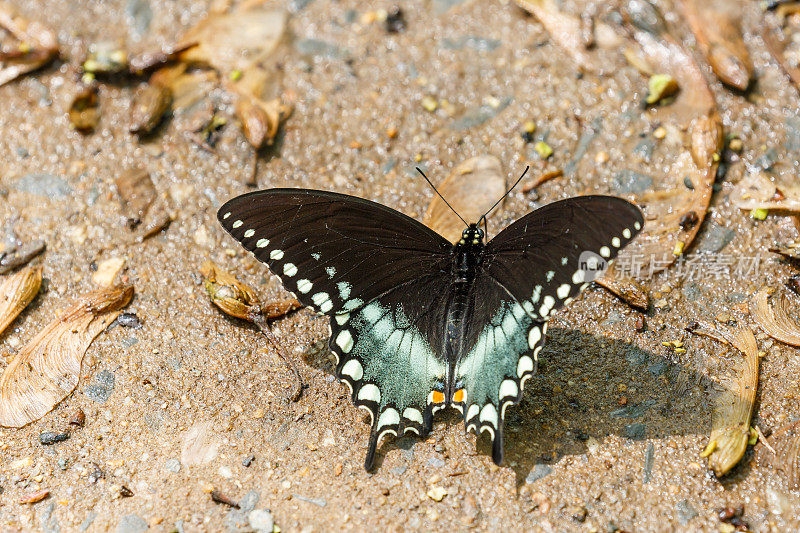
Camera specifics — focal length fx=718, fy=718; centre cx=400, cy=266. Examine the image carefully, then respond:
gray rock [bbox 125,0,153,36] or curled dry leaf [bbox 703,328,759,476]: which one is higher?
gray rock [bbox 125,0,153,36]

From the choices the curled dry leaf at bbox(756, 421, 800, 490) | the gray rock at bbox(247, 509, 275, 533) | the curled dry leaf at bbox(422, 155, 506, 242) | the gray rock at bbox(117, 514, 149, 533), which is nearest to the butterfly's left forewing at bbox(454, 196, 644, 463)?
the curled dry leaf at bbox(422, 155, 506, 242)

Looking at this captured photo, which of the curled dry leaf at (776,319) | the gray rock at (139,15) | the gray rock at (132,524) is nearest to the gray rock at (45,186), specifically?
the gray rock at (139,15)

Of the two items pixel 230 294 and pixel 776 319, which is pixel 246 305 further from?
pixel 776 319

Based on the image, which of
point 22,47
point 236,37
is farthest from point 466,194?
point 22,47

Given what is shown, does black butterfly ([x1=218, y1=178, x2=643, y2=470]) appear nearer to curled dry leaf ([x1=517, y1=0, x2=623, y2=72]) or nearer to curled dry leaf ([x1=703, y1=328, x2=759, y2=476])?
curled dry leaf ([x1=703, y1=328, x2=759, y2=476])

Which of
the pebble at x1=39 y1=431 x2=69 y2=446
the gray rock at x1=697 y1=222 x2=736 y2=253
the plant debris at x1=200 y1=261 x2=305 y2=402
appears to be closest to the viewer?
the pebble at x1=39 y1=431 x2=69 y2=446

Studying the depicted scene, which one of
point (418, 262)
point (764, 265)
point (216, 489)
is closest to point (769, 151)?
point (764, 265)
